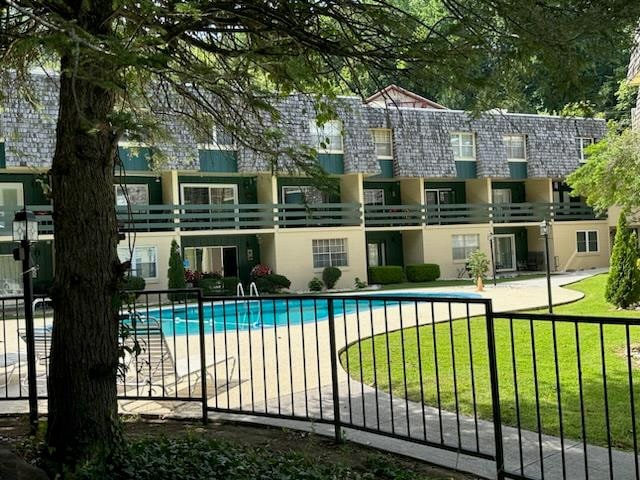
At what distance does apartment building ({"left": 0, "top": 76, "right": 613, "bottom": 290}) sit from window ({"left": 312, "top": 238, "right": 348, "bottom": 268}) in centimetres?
6

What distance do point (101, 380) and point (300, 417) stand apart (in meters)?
1.88

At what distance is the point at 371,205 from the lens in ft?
103

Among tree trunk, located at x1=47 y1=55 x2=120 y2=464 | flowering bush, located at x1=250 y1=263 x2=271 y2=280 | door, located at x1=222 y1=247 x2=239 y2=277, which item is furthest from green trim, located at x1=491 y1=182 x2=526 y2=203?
tree trunk, located at x1=47 y1=55 x2=120 y2=464

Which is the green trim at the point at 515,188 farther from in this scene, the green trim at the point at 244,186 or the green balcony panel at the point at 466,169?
the green trim at the point at 244,186

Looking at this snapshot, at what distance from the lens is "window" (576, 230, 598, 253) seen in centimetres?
3566

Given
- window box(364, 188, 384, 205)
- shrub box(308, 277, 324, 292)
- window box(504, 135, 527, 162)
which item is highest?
window box(504, 135, 527, 162)

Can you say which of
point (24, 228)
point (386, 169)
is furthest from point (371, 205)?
point (24, 228)

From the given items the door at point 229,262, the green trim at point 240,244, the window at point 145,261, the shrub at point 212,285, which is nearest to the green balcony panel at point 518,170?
the green trim at point 240,244

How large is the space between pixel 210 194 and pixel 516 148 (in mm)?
17044

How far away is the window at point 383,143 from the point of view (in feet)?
101

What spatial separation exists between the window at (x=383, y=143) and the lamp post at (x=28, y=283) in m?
25.2

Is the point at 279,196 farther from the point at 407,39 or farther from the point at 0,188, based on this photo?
the point at 407,39

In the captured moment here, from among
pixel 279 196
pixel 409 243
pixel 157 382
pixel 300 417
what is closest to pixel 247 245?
pixel 279 196

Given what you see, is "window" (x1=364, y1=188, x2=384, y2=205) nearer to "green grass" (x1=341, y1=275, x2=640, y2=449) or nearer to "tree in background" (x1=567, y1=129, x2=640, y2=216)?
"tree in background" (x1=567, y1=129, x2=640, y2=216)
